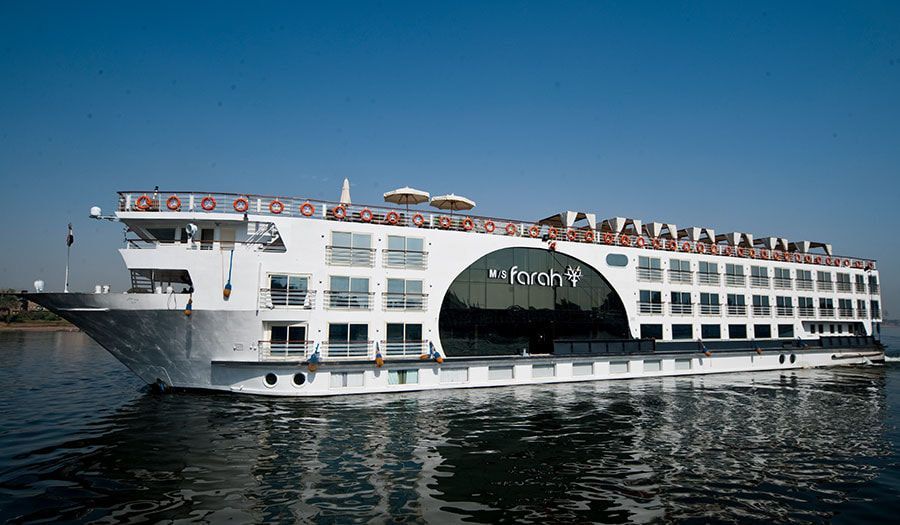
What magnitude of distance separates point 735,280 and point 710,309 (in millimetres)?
4004

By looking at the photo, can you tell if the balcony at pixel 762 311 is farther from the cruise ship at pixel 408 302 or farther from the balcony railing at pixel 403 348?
the balcony railing at pixel 403 348

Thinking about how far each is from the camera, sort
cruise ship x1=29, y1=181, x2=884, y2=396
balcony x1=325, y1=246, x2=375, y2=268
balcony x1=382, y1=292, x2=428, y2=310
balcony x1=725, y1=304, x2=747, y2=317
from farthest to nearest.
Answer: balcony x1=725, y1=304, x2=747, y2=317 → balcony x1=382, y1=292, x2=428, y2=310 → balcony x1=325, y1=246, x2=375, y2=268 → cruise ship x1=29, y1=181, x2=884, y2=396

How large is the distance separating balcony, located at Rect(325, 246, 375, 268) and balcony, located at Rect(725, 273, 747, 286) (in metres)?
28.9

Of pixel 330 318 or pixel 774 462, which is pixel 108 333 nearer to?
pixel 330 318

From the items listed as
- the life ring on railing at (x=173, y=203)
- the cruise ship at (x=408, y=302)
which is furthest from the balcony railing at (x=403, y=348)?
the life ring on railing at (x=173, y=203)

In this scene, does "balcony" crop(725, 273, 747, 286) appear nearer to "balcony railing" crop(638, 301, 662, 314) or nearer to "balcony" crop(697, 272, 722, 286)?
"balcony" crop(697, 272, 722, 286)

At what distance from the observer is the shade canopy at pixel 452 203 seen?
28448 mm

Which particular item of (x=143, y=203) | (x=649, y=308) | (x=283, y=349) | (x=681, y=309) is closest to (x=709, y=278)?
(x=681, y=309)

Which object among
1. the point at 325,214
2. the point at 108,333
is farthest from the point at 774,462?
the point at 108,333

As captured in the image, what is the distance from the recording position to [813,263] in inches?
1689

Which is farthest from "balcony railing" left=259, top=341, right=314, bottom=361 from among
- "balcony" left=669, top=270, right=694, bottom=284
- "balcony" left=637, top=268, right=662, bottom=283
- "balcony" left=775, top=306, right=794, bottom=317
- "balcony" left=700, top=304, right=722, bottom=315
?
"balcony" left=775, top=306, right=794, bottom=317

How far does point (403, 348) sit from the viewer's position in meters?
25.4

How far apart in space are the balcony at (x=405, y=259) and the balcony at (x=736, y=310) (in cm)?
2561

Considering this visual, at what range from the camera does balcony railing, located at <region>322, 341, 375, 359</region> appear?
2369 centimetres
